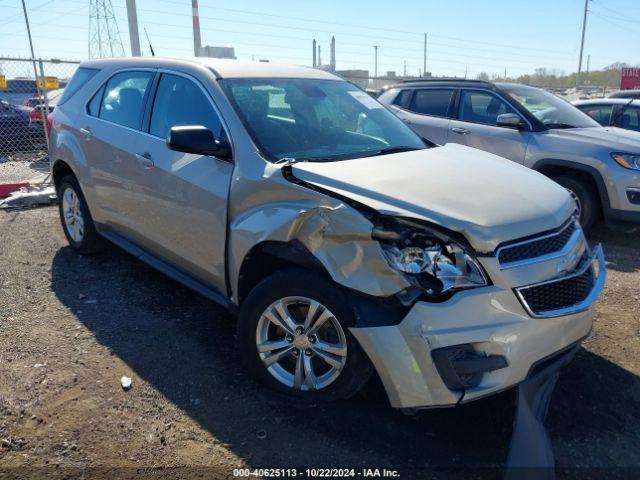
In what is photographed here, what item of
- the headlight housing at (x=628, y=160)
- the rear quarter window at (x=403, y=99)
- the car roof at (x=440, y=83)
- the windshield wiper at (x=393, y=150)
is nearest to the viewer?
the windshield wiper at (x=393, y=150)

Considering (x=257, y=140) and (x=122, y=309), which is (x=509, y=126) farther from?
(x=122, y=309)

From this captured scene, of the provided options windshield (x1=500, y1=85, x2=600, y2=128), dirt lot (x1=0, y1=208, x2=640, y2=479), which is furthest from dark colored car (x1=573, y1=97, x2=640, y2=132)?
dirt lot (x1=0, y1=208, x2=640, y2=479)

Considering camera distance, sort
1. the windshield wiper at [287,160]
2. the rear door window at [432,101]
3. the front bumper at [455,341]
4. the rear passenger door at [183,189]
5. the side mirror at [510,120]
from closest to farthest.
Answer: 1. the front bumper at [455,341]
2. the windshield wiper at [287,160]
3. the rear passenger door at [183,189]
4. the side mirror at [510,120]
5. the rear door window at [432,101]

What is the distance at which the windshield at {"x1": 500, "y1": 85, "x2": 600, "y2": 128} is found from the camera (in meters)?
6.64

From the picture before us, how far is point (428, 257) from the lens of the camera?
249cm

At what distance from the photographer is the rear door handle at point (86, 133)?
4622 mm

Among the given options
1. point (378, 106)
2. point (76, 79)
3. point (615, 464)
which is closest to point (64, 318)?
point (76, 79)

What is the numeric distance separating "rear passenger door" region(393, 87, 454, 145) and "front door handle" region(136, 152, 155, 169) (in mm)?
4063

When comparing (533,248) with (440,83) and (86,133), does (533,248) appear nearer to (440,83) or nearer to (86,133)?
(86,133)

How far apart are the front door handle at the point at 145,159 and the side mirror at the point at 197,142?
61cm

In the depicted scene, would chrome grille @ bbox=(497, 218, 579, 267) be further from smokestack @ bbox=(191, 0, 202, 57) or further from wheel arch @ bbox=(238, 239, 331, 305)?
smokestack @ bbox=(191, 0, 202, 57)

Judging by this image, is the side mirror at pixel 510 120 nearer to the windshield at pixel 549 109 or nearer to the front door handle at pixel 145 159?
the windshield at pixel 549 109

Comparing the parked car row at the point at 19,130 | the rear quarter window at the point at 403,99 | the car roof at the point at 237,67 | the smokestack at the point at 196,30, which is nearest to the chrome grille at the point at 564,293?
the car roof at the point at 237,67

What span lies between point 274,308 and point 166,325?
53.2 inches
